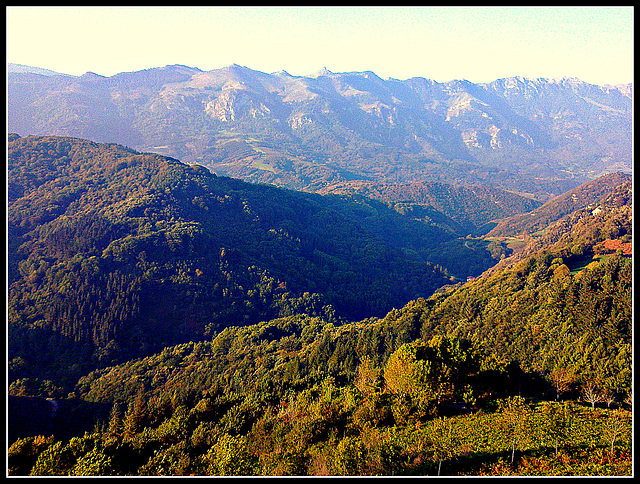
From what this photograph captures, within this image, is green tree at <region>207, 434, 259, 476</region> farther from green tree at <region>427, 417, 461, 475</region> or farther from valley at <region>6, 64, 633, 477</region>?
green tree at <region>427, 417, 461, 475</region>

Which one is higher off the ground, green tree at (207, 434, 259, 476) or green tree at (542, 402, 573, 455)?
green tree at (542, 402, 573, 455)

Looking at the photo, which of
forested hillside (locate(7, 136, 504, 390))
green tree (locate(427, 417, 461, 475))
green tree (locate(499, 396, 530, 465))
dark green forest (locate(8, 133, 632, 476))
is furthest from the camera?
forested hillside (locate(7, 136, 504, 390))

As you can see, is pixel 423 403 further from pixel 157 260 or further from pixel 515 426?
pixel 157 260

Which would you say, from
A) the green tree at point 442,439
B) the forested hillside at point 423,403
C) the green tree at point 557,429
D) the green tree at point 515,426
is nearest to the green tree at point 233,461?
the forested hillside at point 423,403

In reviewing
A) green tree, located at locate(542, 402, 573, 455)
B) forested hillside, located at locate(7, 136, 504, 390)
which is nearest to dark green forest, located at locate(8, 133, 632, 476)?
green tree, located at locate(542, 402, 573, 455)

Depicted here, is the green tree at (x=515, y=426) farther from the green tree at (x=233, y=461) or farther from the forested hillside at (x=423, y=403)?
the green tree at (x=233, y=461)

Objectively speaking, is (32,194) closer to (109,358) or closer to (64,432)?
(109,358)
